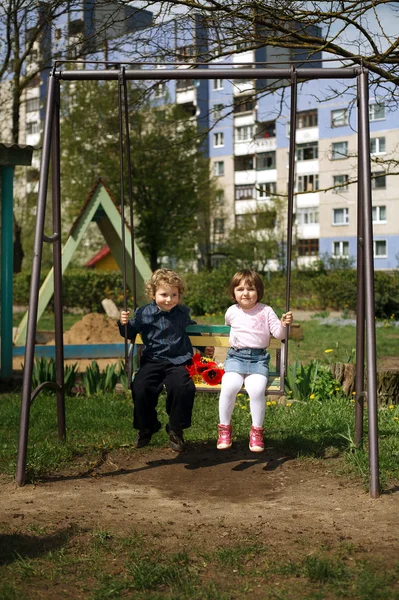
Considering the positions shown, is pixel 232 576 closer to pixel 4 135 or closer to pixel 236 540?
pixel 236 540

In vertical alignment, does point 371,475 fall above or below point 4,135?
below

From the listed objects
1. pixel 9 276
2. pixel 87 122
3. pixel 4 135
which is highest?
pixel 87 122

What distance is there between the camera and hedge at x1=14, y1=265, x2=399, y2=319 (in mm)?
19922

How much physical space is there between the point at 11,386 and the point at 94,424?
8.12 ft

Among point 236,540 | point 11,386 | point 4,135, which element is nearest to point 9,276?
point 11,386

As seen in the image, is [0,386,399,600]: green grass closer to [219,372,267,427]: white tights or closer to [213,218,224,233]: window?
[219,372,267,427]: white tights

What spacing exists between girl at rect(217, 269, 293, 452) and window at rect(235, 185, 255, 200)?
49.2 meters

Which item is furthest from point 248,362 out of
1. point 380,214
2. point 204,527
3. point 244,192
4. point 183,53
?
point 244,192

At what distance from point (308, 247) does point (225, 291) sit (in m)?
33.1

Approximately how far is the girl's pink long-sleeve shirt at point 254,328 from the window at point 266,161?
4925 centimetres

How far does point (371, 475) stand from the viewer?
456 cm

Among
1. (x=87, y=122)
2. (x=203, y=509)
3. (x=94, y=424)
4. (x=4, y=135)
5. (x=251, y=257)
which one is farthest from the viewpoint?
(x=251, y=257)

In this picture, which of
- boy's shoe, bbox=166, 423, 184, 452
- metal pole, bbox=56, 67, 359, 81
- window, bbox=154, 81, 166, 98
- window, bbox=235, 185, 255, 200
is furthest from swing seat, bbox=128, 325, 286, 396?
window, bbox=235, 185, 255, 200

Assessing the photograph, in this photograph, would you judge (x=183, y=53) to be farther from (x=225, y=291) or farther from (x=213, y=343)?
(x=225, y=291)
